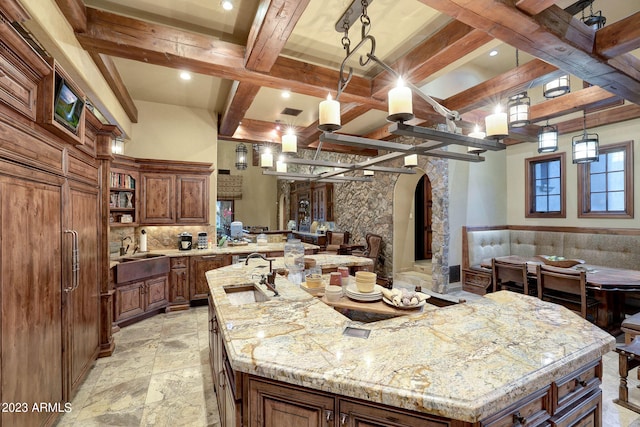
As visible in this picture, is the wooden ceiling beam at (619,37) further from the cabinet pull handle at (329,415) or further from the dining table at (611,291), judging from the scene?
the cabinet pull handle at (329,415)

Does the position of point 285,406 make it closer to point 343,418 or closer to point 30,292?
point 343,418

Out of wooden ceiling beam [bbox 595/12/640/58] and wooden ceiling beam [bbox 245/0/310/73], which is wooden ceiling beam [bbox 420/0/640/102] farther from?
wooden ceiling beam [bbox 245/0/310/73]

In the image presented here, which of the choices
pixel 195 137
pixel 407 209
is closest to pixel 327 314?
pixel 195 137

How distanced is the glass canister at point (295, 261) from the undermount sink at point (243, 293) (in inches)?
13.7

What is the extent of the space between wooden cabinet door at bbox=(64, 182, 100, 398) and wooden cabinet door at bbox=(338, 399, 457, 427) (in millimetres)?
2208

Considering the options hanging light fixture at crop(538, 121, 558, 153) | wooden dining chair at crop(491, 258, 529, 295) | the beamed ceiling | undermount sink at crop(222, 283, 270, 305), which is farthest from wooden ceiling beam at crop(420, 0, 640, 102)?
undermount sink at crop(222, 283, 270, 305)

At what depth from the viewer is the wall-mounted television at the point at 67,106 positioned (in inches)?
68.5

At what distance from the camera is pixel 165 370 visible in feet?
9.31

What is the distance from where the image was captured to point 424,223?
7922 millimetres

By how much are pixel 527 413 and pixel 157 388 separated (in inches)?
109

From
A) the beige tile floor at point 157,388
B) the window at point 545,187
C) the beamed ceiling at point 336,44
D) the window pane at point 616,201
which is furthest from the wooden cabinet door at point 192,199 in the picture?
the window pane at point 616,201

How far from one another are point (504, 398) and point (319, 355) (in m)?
0.67

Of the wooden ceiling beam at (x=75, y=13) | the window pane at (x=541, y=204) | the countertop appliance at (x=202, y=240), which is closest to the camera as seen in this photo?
the wooden ceiling beam at (x=75, y=13)

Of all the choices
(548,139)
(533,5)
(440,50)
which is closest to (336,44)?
(440,50)
